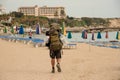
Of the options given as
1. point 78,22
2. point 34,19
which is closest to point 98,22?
point 78,22

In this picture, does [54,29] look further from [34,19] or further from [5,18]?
[34,19]

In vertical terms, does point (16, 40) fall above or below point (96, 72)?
below

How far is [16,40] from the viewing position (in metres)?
36.1

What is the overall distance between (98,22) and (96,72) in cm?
18931

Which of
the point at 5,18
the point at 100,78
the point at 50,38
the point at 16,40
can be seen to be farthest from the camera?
the point at 5,18

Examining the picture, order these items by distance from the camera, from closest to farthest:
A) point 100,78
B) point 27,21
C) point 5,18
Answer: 1. point 100,78
2. point 5,18
3. point 27,21

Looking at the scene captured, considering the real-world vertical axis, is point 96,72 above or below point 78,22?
above

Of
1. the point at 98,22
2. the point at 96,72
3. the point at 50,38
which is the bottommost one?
the point at 98,22

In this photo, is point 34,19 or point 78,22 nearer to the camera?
point 34,19

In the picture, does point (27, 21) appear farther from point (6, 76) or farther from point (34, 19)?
point (6, 76)

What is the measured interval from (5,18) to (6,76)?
409 feet

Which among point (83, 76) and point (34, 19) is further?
point (34, 19)

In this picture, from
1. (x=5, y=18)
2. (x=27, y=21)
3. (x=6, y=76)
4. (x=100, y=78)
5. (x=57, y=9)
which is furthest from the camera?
(x=57, y=9)

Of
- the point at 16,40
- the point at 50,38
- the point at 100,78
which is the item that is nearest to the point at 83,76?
the point at 100,78
